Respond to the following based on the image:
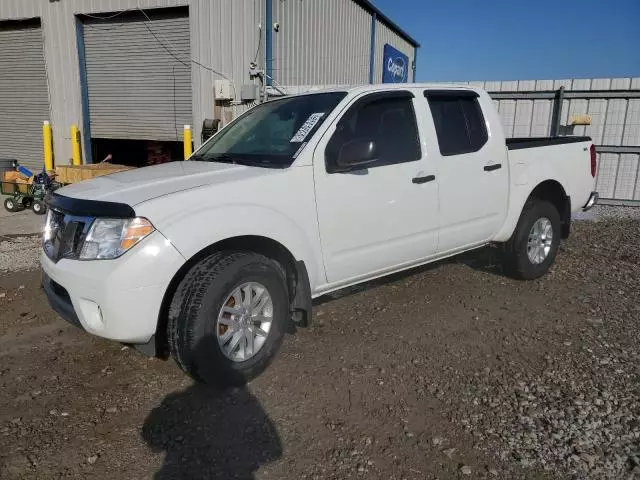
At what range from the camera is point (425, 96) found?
4.32 m

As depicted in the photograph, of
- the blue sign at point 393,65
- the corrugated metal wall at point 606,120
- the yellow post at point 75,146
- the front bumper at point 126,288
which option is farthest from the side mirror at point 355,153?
the blue sign at point 393,65

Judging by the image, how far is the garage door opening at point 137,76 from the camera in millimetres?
10914

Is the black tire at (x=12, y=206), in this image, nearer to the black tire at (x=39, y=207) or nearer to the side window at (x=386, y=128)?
the black tire at (x=39, y=207)

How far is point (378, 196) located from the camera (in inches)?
149

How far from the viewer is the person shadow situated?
2.52m

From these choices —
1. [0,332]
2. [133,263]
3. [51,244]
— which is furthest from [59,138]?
[133,263]

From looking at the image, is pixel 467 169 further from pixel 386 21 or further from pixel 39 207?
pixel 386 21

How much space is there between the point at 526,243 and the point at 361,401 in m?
2.87

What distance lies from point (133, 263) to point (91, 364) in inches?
46.9

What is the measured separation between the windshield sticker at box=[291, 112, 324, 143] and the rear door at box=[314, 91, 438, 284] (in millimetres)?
137

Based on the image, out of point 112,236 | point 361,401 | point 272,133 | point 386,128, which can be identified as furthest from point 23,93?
point 361,401

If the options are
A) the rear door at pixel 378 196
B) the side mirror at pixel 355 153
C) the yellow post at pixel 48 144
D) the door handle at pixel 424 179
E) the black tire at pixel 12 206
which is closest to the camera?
the side mirror at pixel 355 153

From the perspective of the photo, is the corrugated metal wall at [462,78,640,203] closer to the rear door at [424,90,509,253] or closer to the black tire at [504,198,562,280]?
the black tire at [504,198,562,280]

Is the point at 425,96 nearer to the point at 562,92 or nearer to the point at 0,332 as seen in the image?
the point at 0,332
